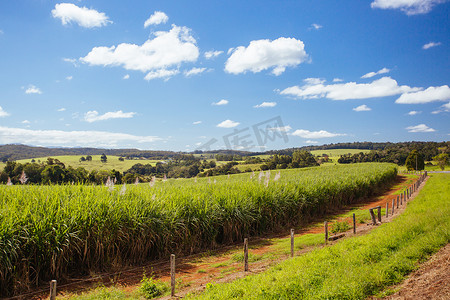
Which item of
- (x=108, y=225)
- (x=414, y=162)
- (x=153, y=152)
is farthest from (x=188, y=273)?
(x=153, y=152)

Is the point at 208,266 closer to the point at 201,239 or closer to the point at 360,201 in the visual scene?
the point at 201,239

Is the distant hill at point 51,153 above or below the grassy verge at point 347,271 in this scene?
above

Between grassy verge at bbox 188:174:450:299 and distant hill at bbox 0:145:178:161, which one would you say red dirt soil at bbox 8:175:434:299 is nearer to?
grassy verge at bbox 188:174:450:299

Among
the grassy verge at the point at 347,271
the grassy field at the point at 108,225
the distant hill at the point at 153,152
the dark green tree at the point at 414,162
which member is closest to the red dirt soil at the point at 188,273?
the grassy field at the point at 108,225

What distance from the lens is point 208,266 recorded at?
26.9 feet

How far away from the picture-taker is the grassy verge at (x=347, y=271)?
5.18 meters

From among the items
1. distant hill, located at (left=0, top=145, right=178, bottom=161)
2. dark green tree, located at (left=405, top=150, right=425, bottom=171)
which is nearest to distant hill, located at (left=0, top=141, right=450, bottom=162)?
distant hill, located at (left=0, top=145, right=178, bottom=161)

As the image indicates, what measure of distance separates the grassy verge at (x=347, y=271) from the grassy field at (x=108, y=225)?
323 cm

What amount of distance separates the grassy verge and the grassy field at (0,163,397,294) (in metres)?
3.23

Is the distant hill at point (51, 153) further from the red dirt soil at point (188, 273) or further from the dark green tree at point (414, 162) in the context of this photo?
the red dirt soil at point (188, 273)

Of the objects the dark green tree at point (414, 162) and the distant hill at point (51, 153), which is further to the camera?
the distant hill at point (51, 153)

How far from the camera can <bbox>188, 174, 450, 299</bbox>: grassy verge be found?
17.0ft

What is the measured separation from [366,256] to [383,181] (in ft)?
102

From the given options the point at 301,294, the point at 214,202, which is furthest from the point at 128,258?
the point at 301,294
